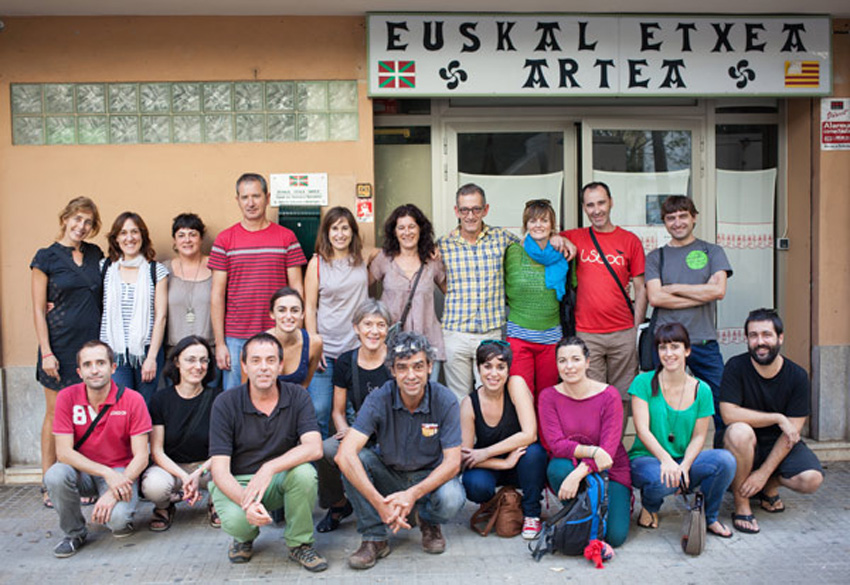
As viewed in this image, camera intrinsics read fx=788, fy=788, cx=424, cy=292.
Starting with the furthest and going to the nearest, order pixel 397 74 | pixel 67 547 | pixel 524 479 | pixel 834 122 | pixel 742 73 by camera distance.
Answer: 1. pixel 834 122
2. pixel 742 73
3. pixel 397 74
4. pixel 524 479
5. pixel 67 547

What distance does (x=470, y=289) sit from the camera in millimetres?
5242

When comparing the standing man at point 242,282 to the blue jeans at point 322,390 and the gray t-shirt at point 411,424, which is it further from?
the gray t-shirt at point 411,424

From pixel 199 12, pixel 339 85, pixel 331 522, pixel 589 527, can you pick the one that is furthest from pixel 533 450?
pixel 199 12

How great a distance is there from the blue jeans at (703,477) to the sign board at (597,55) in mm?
2787

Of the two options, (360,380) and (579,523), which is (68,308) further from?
(579,523)

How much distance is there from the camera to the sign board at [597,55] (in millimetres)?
5727

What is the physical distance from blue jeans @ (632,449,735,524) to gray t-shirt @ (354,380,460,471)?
1.16 metres

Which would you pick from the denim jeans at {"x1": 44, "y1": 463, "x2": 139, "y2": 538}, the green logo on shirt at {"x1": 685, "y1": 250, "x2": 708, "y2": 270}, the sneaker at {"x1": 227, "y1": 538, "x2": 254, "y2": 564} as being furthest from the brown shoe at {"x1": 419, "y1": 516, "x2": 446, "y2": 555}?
the green logo on shirt at {"x1": 685, "y1": 250, "x2": 708, "y2": 270}

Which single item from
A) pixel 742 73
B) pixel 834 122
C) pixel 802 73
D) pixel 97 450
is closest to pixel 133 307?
pixel 97 450

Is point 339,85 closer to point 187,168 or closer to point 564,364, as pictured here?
point 187,168

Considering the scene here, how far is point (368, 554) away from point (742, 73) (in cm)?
446

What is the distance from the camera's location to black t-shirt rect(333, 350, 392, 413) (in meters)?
4.69

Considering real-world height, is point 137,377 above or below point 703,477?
above

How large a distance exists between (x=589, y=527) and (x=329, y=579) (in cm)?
140
